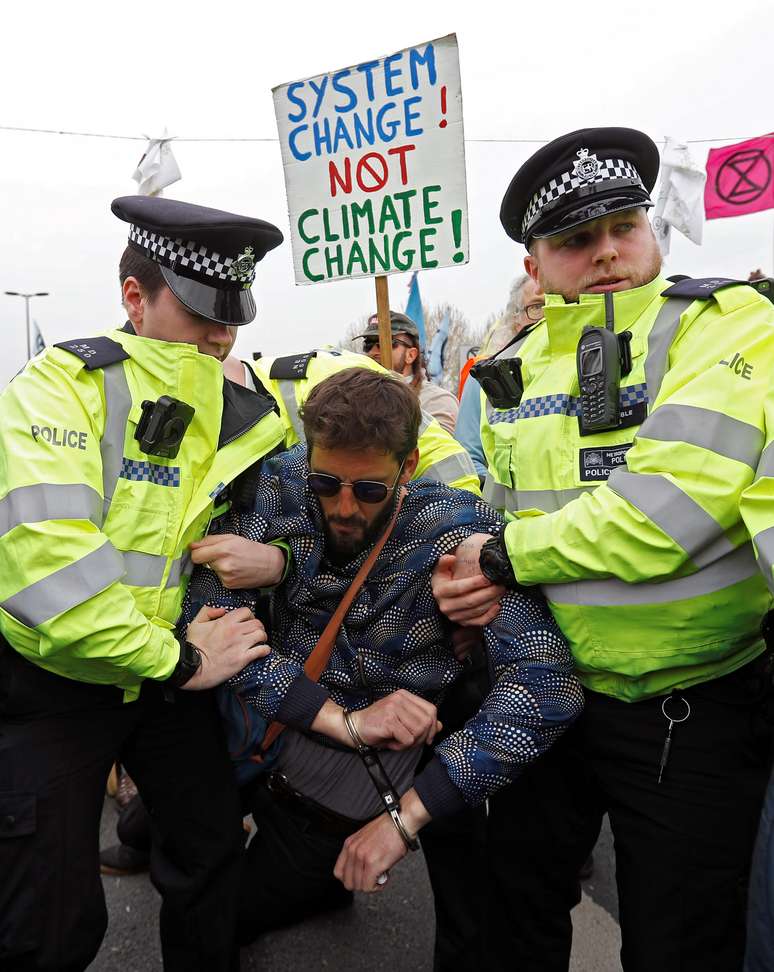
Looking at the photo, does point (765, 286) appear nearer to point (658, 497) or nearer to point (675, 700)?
point (658, 497)

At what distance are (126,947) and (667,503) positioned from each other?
2.40m

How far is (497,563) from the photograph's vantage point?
1682mm

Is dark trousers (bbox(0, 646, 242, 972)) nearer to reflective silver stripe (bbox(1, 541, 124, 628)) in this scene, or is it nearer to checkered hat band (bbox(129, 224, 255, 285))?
reflective silver stripe (bbox(1, 541, 124, 628))

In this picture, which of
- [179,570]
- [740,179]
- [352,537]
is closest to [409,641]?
[352,537]

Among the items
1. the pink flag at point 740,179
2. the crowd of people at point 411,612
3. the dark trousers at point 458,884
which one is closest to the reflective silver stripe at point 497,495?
the crowd of people at point 411,612

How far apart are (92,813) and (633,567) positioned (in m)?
1.46

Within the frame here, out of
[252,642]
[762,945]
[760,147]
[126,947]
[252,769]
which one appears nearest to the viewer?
[762,945]

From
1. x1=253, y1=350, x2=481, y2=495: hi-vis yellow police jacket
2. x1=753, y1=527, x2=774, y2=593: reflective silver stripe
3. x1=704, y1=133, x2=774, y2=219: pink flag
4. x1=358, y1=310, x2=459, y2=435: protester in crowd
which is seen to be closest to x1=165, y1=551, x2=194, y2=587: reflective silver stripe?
x1=253, y1=350, x2=481, y2=495: hi-vis yellow police jacket

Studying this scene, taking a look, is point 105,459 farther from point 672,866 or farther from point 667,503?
point 672,866

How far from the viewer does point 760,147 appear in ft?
22.7

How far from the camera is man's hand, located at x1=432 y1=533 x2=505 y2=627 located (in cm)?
174

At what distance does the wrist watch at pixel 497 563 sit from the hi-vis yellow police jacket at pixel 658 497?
5 centimetres

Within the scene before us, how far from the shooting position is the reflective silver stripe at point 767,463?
1.32m

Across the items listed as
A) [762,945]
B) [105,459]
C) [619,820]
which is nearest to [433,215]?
[105,459]
